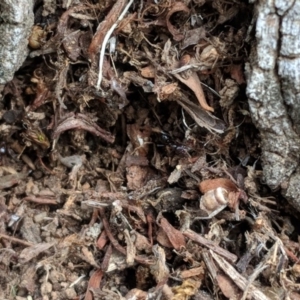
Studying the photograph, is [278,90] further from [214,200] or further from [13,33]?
[13,33]

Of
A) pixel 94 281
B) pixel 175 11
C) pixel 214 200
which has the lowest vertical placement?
pixel 94 281

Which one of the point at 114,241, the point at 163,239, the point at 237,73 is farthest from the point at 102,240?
the point at 237,73

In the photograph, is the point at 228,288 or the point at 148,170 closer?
the point at 228,288

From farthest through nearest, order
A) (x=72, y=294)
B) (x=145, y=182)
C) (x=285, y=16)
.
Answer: (x=145, y=182)
(x=72, y=294)
(x=285, y=16)

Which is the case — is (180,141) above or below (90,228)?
above

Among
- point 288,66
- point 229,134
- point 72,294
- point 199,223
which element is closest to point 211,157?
point 229,134

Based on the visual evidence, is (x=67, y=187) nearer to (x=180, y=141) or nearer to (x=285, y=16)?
(x=180, y=141)

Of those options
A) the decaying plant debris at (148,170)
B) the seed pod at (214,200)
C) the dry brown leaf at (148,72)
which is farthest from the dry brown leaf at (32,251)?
the dry brown leaf at (148,72)

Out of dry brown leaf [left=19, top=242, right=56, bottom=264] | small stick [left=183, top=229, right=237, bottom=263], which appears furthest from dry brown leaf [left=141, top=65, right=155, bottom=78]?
dry brown leaf [left=19, top=242, right=56, bottom=264]
